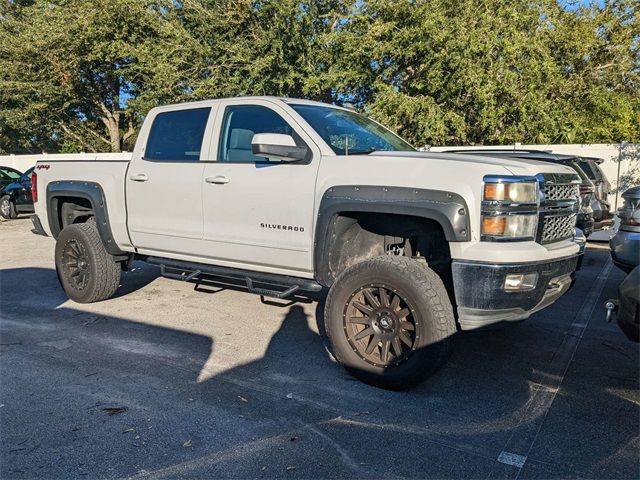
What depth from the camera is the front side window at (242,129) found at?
483cm

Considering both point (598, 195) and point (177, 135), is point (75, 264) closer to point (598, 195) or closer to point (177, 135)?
point (177, 135)

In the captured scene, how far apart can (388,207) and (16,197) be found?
51.8 ft

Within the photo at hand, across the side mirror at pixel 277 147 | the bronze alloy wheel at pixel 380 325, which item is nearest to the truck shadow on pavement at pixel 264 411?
the bronze alloy wheel at pixel 380 325

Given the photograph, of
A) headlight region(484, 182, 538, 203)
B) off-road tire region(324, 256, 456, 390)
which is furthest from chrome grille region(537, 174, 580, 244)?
off-road tire region(324, 256, 456, 390)

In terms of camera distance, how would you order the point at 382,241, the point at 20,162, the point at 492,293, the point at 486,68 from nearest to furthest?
the point at 492,293, the point at 382,241, the point at 486,68, the point at 20,162

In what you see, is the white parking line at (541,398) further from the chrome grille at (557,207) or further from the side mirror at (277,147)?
the side mirror at (277,147)

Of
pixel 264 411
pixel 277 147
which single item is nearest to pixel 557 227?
pixel 277 147

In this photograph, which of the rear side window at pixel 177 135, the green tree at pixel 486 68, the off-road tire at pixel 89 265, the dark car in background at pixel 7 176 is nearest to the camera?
the rear side window at pixel 177 135

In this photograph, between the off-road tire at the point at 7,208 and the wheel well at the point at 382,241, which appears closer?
the wheel well at the point at 382,241

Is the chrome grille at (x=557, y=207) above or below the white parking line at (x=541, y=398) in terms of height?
above

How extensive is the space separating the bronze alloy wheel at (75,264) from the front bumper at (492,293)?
432 cm

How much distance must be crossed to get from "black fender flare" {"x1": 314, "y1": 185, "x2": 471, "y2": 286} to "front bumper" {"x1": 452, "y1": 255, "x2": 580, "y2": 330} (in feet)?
0.80

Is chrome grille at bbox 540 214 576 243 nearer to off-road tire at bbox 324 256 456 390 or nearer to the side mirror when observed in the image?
off-road tire at bbox 324 256 456 390

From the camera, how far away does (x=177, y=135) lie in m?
5.45
